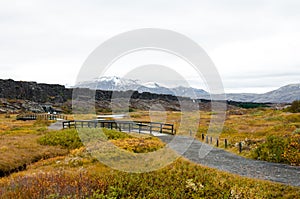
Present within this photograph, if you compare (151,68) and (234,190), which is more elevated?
(151,68)

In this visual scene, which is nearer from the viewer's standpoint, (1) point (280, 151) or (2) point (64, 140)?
(1) point (280, 151)

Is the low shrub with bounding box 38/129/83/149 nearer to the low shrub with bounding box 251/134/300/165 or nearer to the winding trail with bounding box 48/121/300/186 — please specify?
the winding trail with bounding box 48/121/300/186

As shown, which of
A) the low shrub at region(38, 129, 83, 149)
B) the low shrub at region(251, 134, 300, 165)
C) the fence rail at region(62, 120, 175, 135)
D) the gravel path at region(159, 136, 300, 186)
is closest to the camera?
the gravel path at region(159, 136, 300, 186)

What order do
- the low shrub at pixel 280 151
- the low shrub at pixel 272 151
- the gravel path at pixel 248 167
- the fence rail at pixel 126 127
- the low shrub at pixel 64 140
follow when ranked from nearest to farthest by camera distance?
the gravel path at pixel 248 167 < the low shrub at pixel 280 151 < the low shrub at pixel 272 151 < the low shrub at pixel 64 140 < the fence rail at pixel 126 127

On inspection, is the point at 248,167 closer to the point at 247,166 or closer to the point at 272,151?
the point at 247,166

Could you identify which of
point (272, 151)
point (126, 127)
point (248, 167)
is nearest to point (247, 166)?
point (248, 167)

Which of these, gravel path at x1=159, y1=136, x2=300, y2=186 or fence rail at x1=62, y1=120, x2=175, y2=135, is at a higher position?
fence rail at x1=62, y1=120, x2=175, y2=135

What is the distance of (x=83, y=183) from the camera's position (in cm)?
1088

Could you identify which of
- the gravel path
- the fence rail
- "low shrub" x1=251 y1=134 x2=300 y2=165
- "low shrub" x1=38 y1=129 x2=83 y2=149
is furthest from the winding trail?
the fence rail

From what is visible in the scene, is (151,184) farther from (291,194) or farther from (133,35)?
(133,35)

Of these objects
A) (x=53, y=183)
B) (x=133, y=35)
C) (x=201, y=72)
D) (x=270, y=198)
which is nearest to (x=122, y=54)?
(x=133, y=35)

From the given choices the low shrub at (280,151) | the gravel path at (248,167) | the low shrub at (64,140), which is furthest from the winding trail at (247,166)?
the low shrub at (64,140)

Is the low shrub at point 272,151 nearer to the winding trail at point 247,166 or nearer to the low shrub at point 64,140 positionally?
the winding trail at point 247,166

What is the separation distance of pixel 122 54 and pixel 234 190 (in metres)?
11.6
